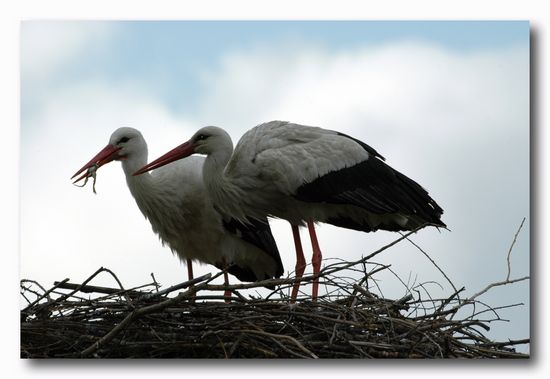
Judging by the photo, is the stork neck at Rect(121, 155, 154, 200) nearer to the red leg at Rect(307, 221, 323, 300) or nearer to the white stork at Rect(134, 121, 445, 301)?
the white stork at Rect(134, 121, 445, 301)

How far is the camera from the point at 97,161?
4.65 meters

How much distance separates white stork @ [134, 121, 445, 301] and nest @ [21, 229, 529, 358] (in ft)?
1.58

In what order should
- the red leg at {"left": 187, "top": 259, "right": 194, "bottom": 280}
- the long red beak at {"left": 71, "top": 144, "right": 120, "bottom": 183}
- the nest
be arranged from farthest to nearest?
1. the red leg at {"left": 187, "top": 259, "right": 194, "bottom": 280}
2. the long red beak at {"left": 71, "top": 144, "right": 120, "bottom": 183}
3. the nest

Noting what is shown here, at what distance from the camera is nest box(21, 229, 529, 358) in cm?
389

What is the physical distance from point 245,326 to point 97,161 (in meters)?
1.14

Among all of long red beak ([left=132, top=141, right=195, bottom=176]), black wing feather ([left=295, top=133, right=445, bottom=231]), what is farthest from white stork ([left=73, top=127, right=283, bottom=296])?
black wing feather ([left=295, top=133, right=445, bottom=231])

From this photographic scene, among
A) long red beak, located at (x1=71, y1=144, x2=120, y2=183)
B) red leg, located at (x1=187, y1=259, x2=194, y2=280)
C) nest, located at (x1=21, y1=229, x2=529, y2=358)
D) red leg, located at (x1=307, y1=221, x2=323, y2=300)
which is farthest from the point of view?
red leg, located at (x1=187, y1=259, x2=194, y2=280)

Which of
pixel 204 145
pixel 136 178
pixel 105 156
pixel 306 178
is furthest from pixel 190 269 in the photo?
pixel 306 178

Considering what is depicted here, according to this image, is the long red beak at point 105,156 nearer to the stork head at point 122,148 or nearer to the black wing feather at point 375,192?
the stork head at point 122,148

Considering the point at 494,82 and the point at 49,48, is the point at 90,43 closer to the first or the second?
the point at 49,48

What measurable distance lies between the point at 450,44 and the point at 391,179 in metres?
0.63

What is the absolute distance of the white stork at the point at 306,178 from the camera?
4469 millimetres

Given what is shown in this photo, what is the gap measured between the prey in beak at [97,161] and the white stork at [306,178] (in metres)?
0.18

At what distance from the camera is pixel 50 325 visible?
4020mm
